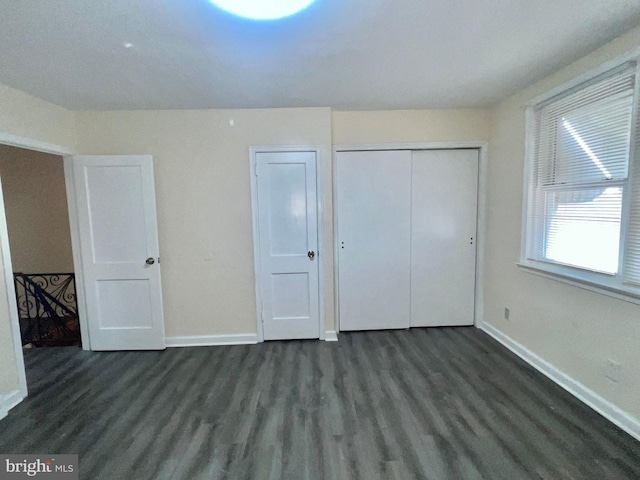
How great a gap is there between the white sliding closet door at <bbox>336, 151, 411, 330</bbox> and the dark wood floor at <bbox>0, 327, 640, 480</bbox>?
513 millimetres

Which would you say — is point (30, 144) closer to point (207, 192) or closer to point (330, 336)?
point (207, 192)

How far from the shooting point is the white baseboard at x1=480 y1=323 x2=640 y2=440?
177 cm

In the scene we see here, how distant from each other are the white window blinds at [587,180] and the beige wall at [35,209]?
19.8 feet

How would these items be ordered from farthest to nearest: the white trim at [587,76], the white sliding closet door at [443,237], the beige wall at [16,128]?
the white sliding closet door at [443,237], the beige wall at [16,128], the white trim at [587,76]

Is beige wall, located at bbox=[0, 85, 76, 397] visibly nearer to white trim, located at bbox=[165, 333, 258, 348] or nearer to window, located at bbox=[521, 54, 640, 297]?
white trim, located at bbox=[165, 333, 258, 348]

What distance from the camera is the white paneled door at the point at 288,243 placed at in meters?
2.95

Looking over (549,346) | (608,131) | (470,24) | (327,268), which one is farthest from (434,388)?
(470,24)

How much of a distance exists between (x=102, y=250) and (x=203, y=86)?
6.32 ft

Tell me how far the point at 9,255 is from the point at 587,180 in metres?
4.42

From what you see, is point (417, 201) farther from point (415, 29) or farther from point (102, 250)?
point (102, 250)

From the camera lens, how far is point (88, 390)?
233 cm

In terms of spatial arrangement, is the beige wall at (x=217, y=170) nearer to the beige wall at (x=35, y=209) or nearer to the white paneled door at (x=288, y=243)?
the white paneled door at (x=288, y=243)
